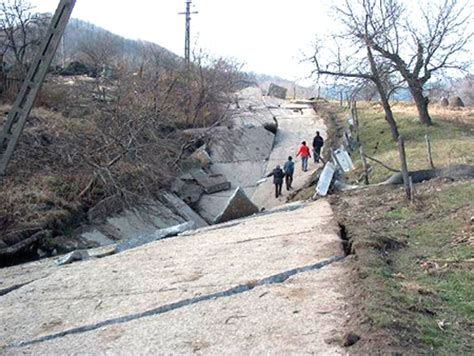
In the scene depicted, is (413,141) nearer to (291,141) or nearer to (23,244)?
(291,141)

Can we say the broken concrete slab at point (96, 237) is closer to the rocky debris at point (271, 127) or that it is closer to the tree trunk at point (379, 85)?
the tree trunk at point (379, 85)

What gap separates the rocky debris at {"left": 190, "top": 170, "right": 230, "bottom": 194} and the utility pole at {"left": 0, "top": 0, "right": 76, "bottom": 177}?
12.9m

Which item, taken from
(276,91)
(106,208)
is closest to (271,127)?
(106,208)

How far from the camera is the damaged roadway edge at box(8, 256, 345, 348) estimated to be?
5829 mm

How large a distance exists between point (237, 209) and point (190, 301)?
30.2 feet

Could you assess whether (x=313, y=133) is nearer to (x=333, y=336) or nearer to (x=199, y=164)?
(x=199, y=164)

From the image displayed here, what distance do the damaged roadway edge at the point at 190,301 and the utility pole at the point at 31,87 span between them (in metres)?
3.54

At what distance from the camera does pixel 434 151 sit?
1895 centimetres

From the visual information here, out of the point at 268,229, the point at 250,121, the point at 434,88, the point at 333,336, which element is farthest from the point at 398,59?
the point at 333,336

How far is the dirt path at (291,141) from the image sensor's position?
68.5 feet

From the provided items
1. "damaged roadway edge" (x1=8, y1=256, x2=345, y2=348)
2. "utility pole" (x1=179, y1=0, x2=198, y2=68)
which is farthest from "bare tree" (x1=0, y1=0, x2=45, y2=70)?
"damaged roadway edge" (x1=8, y1=256, x2=345, y2=348)

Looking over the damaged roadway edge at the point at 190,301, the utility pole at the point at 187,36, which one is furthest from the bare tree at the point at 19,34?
the damaged roadway edge at the point at 190,301

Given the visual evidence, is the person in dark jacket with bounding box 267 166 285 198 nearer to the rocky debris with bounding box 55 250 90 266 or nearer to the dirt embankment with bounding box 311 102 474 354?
the dirt embankment with bounding box 311 102 474 354

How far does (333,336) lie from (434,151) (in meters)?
15.6
